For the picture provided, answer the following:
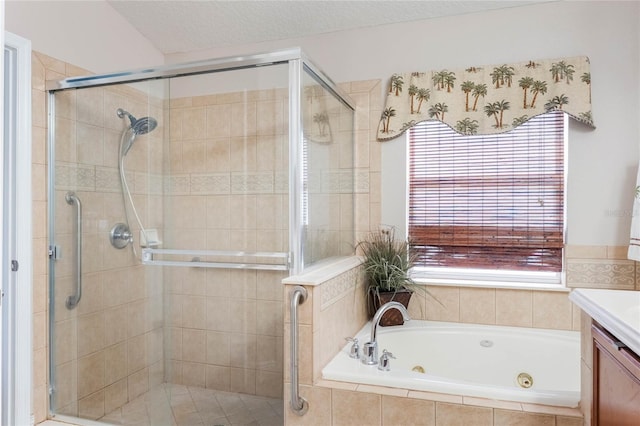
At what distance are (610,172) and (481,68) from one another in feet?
3.00

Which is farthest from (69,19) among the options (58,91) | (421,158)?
(421,158)

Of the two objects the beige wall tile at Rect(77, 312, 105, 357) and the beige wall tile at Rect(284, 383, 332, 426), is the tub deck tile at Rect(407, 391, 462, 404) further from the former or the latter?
the beige wall tile at Rect(77, 312, 105, 357)

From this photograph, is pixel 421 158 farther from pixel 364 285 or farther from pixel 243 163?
pixel 243 163

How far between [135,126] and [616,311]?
2.20 meters

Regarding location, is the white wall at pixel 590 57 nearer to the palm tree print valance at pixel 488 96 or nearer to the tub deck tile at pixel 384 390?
the palm tree print valance at pixel 488 96

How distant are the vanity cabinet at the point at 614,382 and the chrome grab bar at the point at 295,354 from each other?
41.6 inches

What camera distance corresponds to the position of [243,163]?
87.8 inches

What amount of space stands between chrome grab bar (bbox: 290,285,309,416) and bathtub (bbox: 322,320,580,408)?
138mm

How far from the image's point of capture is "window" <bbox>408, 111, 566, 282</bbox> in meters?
2.59

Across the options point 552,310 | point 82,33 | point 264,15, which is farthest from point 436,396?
point 82,33

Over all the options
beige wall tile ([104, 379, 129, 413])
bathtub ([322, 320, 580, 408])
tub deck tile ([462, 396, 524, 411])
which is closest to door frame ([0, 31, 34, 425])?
beige wall tile ([104, 379, 129, 413])

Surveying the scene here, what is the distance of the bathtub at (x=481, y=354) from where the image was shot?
2266 mm

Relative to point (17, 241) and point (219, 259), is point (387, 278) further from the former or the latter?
point (17, 241)

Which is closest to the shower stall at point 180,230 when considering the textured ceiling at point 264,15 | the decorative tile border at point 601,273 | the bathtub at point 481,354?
the bathtub at point 481,354
